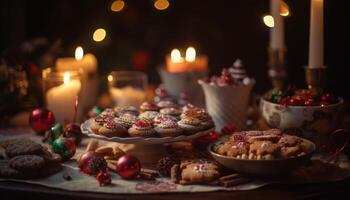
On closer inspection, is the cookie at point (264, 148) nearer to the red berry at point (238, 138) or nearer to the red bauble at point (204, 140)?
the red berry at point (238, 138)

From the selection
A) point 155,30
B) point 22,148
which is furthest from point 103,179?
point 155,30

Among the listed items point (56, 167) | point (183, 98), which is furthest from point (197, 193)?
point (183, 98)

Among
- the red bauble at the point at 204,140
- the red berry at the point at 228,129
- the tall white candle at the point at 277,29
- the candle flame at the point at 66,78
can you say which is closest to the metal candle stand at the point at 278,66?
the tall white candle at the point at 277,29

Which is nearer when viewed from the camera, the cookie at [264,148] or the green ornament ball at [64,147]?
the cookie at [264,148]

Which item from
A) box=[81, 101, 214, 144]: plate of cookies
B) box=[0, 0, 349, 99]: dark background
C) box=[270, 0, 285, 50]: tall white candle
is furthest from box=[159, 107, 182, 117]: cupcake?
box=[0, 0, 349, 99]: dark background

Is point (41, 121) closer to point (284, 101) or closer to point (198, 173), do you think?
point (198, 173)

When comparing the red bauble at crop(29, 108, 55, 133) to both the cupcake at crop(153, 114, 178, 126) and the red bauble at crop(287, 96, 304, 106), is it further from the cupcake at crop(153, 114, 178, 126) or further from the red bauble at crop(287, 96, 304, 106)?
the red bauble at crop(287, 96, 304, 106)
